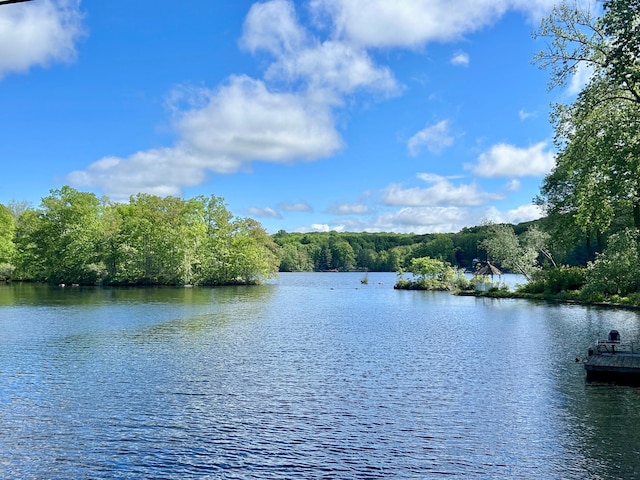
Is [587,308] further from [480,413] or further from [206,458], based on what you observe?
[206,458]

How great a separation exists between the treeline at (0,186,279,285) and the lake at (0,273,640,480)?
60.9m

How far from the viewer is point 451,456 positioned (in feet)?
43.5

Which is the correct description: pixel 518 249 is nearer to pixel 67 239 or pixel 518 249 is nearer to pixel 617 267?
pixel 617 267

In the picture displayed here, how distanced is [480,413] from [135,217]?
9001 cm

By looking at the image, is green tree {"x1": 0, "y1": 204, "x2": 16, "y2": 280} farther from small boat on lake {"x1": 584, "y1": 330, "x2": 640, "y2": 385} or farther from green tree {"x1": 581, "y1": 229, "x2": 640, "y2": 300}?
small boat on lake {"x1": 584, "y1": 330, "x2": 640, "y2": 385}

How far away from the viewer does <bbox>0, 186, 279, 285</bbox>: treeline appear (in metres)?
94.5

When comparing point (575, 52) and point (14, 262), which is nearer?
point (575, 52)

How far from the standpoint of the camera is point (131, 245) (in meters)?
95.4

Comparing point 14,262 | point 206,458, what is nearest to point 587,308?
point 206,458

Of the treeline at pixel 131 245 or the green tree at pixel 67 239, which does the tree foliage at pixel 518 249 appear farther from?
the green tree at pixel 67 239

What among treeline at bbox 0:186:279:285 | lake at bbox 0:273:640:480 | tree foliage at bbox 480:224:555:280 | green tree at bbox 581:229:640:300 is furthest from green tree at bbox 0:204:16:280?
green tree at bbox 581:229:640:300

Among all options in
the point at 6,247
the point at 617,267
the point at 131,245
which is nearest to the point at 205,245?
the point at 131,245

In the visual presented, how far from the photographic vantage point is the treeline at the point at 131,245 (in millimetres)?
94500

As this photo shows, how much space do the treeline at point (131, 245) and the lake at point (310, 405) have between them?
60.9 metres
